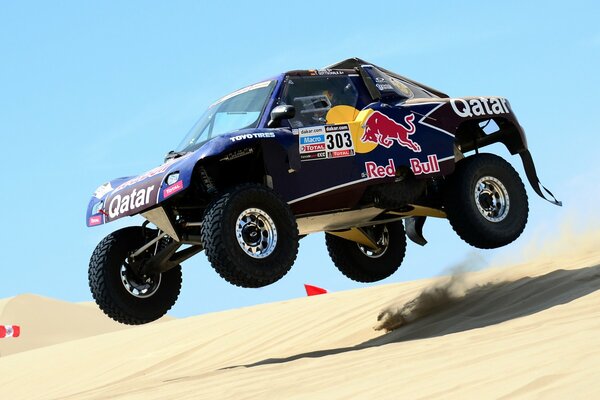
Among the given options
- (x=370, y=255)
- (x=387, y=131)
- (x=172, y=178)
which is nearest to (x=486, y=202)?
(x=387, y=131)

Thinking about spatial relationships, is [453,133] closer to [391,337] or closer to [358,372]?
[391,337]

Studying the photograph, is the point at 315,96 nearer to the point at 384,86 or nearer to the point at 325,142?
the point at 325,142

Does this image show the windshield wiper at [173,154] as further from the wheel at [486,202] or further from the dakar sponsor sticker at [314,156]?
the wheel at [486,202]

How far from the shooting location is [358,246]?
1281 centimetres

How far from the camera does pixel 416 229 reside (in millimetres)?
12789

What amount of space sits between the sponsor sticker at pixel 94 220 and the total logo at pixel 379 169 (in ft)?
8.32

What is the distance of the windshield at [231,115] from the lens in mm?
9797

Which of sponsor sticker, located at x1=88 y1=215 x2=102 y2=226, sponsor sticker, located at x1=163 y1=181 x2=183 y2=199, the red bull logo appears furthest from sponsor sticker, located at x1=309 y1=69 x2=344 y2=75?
sponsor sticker, located at x1=88 y1=215 x2=102 y2=226

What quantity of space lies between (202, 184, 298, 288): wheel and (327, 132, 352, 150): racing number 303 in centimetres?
84

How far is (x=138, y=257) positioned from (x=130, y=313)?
0.55 metres

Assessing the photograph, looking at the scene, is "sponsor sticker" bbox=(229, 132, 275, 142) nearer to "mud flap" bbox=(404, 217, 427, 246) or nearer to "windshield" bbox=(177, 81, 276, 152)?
"windshield" bbox=(177, 81, 276, 152)

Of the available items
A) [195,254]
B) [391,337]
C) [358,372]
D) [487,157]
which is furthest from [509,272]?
[358,372]

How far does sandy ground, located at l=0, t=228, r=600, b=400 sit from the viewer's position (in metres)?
6.29

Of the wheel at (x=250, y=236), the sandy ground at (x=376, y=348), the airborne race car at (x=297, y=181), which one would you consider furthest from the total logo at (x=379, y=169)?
the sandy ground at (x=376, y=348)
